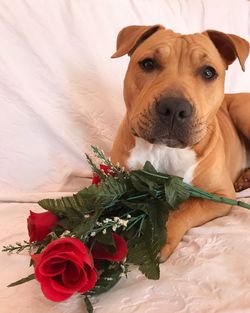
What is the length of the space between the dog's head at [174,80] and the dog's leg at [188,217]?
28cm

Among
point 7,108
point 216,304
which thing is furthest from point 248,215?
point 7,108

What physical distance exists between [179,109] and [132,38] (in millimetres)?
472

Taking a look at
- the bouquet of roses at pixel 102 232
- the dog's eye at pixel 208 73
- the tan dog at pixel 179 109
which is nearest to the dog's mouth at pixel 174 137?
the tan dog at pixel 179 109

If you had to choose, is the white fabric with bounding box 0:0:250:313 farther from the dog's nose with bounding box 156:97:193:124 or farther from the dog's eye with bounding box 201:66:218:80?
the dog's eye with bounding box 201:66:218:80

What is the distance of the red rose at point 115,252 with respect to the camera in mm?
1270

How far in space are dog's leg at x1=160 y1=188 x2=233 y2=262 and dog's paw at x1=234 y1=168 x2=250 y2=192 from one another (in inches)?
13.5

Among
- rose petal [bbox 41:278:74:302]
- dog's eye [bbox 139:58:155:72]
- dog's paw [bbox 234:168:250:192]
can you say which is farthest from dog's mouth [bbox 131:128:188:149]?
dog's paw [bbox 234:168:250:192]

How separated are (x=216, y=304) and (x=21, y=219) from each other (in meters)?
0.92

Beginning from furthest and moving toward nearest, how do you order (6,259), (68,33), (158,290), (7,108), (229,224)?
(68,33), (7,108), (229,224), (6,259), (158,290)

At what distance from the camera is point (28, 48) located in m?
2.15

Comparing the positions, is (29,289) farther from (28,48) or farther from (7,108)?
(28,48)

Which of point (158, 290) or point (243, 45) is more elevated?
point (243, 45)

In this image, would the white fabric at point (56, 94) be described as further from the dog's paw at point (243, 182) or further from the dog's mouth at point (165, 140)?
the dog's mouth at point (165, 140)

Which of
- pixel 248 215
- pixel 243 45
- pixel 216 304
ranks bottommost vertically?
pixel 248 215
